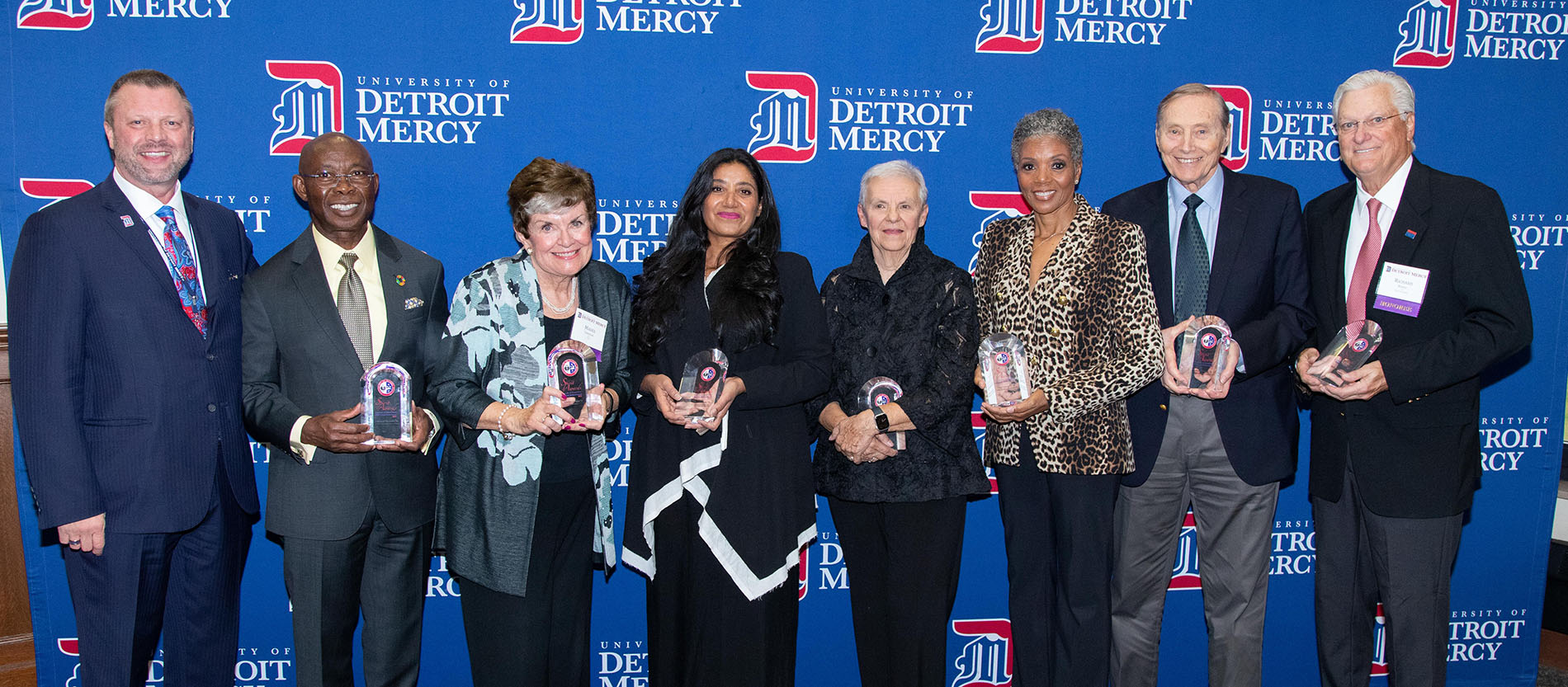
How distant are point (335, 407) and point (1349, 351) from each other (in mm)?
2933

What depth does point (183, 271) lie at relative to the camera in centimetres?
254

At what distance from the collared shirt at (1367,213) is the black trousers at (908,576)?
142cm

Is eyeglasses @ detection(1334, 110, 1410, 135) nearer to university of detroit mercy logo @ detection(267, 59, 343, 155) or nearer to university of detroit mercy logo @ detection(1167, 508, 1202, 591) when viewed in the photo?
university of detroit mercy logo @ detection(1167, 508, 1202, 591)

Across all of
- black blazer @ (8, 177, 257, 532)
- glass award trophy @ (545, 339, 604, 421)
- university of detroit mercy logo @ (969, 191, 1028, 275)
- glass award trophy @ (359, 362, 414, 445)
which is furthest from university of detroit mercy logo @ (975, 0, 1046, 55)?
black blazer @ (8, 177, 257, 532)

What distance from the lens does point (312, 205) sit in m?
2.52

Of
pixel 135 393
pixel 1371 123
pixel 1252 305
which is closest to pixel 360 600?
pixel 135 393

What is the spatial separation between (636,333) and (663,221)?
909mm

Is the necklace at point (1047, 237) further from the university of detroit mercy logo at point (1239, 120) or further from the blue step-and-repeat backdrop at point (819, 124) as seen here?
the university of detroit mercy logo at point (1239, 120)

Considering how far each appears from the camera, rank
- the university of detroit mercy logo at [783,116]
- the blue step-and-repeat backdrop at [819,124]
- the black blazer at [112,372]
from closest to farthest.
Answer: the black blazer at [112,372] < the blue step-and-repeat backdrop at [819,124] < the university of detroit mercy logo at [783,116]

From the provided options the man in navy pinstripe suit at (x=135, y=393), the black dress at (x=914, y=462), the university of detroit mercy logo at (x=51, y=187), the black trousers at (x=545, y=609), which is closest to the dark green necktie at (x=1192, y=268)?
the black dress at (x=914, y=462)

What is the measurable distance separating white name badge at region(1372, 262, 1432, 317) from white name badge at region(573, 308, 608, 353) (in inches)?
91.8

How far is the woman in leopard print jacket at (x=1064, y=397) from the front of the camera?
2.64m

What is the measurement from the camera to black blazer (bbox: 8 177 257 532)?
239 centimetres

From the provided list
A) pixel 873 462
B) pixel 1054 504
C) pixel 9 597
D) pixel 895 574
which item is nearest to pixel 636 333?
pixel 873 462
